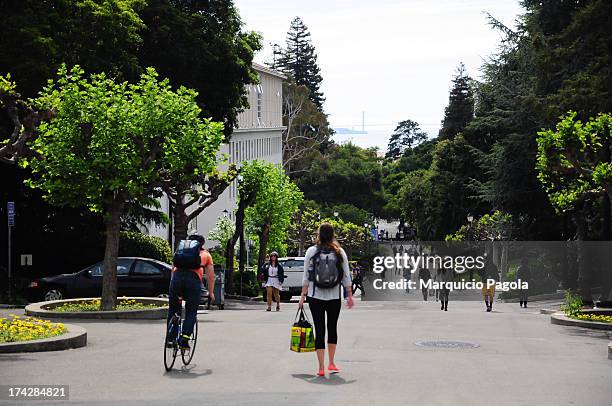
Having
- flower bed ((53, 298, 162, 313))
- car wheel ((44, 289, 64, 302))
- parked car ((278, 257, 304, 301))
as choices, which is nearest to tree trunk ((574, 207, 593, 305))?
parked car ((278, 257, 304, 301))

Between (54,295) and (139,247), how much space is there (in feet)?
35.7

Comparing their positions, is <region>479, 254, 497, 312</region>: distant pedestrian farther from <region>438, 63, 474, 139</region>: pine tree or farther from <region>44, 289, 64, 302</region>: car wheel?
<region>438, 63, 474, 139</region>: pine tree

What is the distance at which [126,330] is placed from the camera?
772 inches

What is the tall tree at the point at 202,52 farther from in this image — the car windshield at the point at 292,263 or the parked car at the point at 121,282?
the parked car at the point at 121,282

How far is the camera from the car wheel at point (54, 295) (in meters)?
31.5

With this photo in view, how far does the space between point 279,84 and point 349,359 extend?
94.9 m

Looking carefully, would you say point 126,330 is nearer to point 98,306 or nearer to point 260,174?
point 98,306

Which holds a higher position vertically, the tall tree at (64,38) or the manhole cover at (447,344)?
the tall tree at (64,38)

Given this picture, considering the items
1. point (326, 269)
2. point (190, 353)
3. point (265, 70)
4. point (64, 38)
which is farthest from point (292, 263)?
point (265, 70)

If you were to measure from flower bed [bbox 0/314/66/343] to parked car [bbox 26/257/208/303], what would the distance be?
14.7m

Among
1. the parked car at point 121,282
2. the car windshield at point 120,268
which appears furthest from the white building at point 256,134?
the parked car at point 121,282

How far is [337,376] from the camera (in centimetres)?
1229

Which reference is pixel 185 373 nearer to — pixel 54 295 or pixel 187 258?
pixel 187 258

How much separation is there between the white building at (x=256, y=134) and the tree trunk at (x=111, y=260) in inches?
2083
